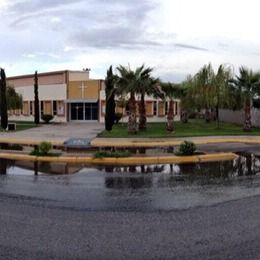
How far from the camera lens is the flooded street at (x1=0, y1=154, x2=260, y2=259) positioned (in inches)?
282

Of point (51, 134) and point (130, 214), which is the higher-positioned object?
point (130, 214)

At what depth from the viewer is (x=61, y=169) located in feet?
56.0

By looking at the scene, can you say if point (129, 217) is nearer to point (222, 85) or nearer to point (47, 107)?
point (222, 85)

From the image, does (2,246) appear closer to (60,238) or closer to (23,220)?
(60,238)

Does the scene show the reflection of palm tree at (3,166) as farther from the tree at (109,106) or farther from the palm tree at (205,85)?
the palm tree at (205,85)

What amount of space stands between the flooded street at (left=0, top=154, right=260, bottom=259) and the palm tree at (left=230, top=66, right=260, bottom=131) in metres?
20.2

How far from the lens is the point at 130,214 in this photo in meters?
9.58

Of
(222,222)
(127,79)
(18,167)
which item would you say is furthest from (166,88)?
(222,222)

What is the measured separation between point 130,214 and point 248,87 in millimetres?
27679

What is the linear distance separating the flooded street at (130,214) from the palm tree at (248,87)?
2025cm

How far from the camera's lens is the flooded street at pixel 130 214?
7.16 meters

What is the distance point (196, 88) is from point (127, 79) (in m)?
8.56

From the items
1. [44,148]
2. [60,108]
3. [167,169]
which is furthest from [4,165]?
[60,108]

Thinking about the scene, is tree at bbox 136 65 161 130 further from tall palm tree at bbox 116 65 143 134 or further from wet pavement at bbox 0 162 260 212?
wet pavement at bbox 0 162 260 212
